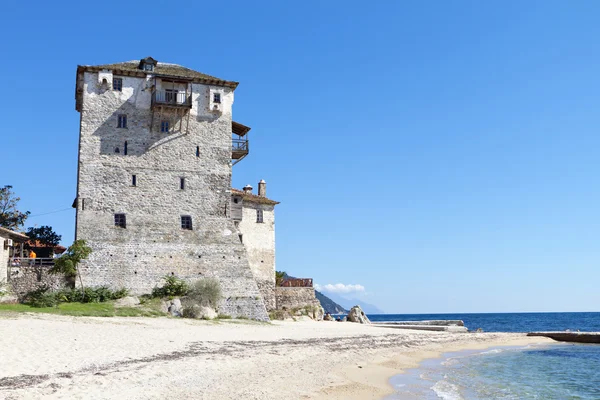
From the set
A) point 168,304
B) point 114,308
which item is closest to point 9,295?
point 114,308

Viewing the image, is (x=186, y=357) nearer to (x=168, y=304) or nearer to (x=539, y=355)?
(x=168, y=304)

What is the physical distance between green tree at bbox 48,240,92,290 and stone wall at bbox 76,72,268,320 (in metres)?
0.49

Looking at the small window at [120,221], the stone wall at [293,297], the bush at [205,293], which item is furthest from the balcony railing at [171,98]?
the stone wall at [293,297]

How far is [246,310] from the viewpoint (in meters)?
35.6

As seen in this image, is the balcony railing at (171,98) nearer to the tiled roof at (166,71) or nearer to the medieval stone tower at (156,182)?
the medieval stone tower at (156,182)

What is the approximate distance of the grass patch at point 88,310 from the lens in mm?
28438

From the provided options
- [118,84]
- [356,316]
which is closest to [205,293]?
[118,84]

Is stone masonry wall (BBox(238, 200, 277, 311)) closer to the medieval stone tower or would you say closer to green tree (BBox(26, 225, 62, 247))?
the medieval stone tower

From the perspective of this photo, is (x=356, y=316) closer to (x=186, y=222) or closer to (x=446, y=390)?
(x=186, y=222)

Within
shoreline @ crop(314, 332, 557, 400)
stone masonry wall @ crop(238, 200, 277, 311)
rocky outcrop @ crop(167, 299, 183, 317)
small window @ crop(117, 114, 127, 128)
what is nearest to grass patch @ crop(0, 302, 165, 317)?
rocky outcrop @ crop(167, 299, 183, 317)

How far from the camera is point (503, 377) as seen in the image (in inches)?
888

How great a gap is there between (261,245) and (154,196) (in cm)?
941

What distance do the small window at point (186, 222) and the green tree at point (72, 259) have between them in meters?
5.91

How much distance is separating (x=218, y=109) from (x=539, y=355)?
25078mm
